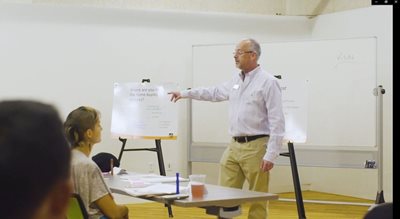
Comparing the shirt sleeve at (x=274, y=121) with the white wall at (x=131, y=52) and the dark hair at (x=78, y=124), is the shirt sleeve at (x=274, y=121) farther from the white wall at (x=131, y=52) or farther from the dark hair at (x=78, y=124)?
the white wall at (x=131, y=52)

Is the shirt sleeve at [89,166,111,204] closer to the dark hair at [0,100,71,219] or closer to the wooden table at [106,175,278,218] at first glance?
the wooden table at [106,175,278,218]

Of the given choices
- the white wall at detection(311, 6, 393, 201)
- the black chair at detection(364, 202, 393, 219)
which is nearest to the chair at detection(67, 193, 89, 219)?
the black chair at detection(364, 202, 393, 219)

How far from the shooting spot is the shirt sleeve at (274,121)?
4.19m

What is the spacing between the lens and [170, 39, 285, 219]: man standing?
14.0ft

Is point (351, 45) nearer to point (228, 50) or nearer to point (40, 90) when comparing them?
point (228, 50)

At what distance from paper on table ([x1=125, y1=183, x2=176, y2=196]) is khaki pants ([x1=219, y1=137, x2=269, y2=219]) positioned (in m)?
1.09

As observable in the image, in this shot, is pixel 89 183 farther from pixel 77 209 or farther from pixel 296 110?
pixel 296 110

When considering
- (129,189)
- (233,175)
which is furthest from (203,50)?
(129,189)

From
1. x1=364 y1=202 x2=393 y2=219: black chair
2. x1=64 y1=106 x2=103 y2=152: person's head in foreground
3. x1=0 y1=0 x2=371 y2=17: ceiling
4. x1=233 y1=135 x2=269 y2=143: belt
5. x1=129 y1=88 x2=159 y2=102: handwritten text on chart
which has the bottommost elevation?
x1=364 y1=202 x2=393 y2=219: black chair

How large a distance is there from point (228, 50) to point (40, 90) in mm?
2282

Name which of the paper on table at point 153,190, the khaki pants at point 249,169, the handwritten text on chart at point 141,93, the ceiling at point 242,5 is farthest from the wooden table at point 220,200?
the ceiling at point 242,5

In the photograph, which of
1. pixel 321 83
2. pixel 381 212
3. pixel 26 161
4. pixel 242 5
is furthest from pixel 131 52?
pixel 26 161

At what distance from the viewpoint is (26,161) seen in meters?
0.65

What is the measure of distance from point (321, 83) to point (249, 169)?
9.44 ft
